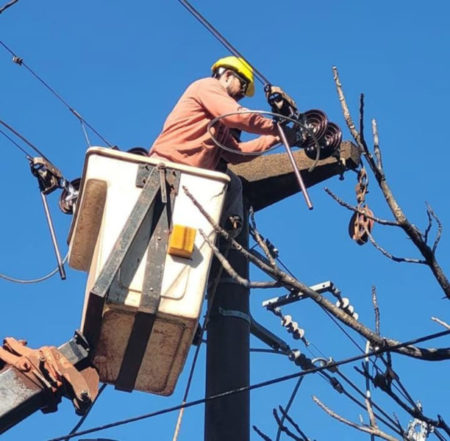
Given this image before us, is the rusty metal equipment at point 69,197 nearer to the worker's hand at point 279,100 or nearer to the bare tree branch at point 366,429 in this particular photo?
the worker's hand at point 279,100

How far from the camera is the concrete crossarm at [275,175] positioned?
7387 millimetres

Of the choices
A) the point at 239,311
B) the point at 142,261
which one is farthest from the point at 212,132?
the point at 142,261

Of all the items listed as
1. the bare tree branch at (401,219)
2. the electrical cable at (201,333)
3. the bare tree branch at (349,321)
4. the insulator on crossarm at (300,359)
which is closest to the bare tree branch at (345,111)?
the bare tree branch at (401,219)

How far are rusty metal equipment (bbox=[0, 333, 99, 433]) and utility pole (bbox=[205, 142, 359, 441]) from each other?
2.41 feet

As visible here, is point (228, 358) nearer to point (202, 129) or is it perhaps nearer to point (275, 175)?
point (202, 129)

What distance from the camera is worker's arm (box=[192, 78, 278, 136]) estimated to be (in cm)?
645

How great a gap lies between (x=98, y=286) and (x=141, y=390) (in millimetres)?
913

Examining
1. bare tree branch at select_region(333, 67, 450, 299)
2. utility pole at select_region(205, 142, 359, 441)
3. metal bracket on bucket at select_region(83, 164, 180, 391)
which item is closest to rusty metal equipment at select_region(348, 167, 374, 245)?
utility pole at select_region(205, 142, 359, 441)

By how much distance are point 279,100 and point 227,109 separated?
0.40 meters

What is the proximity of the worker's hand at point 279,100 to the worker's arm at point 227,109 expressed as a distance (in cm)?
9

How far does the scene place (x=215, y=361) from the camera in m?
6.30

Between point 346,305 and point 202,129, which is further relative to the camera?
point 346,305

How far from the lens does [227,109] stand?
6.66 metres

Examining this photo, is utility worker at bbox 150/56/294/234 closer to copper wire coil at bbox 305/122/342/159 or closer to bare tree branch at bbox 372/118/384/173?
copper wire coil at bbox 305/122/342/159
